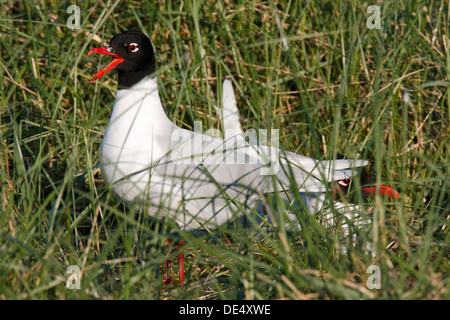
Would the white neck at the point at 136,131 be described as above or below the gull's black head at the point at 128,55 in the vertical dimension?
below

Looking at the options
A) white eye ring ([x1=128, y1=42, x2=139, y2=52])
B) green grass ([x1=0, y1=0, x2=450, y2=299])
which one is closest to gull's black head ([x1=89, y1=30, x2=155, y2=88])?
white eye ring ([x1=128, y1=42, x2=139, y2=52])

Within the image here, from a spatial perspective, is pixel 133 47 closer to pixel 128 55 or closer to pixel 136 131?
pixel 128 55

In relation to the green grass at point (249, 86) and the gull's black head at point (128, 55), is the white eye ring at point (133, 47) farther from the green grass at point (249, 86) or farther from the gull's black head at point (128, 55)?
the green grass at point (249, 86)

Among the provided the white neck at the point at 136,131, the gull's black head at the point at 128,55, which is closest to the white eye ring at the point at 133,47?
the gull's black head at the point at 128,55

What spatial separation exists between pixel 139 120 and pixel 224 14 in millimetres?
1316

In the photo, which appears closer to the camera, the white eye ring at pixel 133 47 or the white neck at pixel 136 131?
the white neck at pixel 136 131

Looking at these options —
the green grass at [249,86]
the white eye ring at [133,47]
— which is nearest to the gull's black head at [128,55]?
the white eye ring at [133,47]

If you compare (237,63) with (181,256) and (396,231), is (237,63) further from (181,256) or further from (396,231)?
(396,231)

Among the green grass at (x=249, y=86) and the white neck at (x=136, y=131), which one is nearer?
the white neck at (x=136, y=131)

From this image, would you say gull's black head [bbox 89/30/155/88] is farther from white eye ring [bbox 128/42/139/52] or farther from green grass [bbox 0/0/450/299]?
green grass [bbox 0/0/450/299]

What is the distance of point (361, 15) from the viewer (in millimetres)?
3309

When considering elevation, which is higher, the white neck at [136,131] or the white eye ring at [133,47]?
the white eye ring at [133,47]

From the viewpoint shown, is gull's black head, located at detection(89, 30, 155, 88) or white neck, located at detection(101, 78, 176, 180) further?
gull's black head, located at detection(89, 30, 155, 88)
